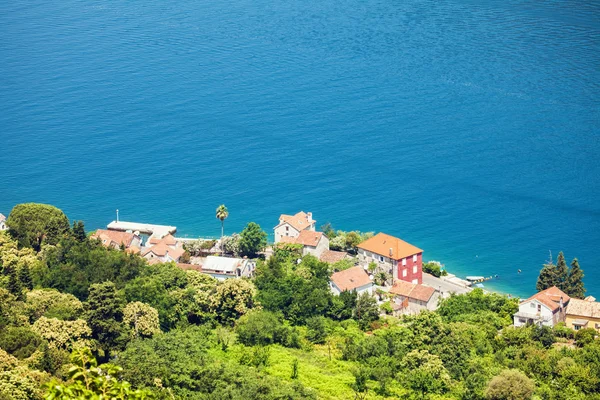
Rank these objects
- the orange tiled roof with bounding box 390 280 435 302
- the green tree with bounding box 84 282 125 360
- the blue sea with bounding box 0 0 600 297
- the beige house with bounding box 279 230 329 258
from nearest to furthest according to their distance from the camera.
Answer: the green tree with bounding box 84 282 125 360, the orange tiled roof with bounding box 390 280 435 302, the beige house with bounding box 279 230 329 258, the blue sea with bounding box 0 0 600 297

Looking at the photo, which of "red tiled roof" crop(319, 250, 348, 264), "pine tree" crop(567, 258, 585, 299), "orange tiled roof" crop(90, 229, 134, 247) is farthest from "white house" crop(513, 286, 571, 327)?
"orange tiled roof" crop(90, 229, 134, 247)

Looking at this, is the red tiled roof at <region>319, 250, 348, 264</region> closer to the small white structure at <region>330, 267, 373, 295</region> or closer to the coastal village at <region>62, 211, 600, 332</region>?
the coastal village at <region>62, 211, 600, 332</region>

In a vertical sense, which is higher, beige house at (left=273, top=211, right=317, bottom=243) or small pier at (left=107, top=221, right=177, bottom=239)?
small pier at (left=107, top=221, right=177, bottom=239)

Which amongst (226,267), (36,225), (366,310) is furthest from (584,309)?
(36,225)

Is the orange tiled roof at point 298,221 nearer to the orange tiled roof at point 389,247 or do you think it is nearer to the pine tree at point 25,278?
the orange tiled roof at point 389,247

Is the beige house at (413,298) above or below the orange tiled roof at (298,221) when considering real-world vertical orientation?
below

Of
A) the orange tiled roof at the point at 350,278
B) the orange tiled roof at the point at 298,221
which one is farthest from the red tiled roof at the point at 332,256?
the orange tiled roof at the point at 350,278

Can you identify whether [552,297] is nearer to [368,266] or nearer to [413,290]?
[413,290]
